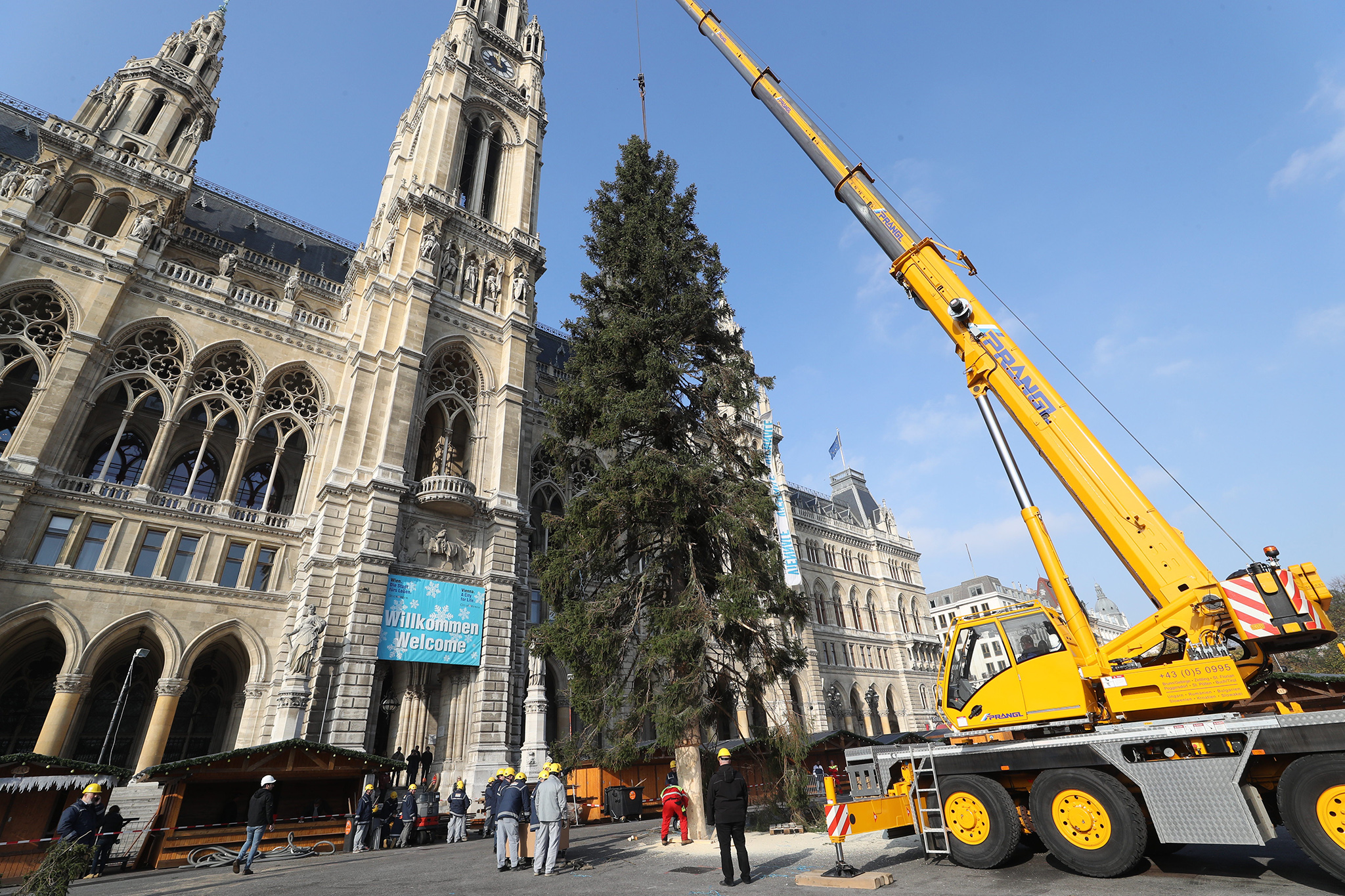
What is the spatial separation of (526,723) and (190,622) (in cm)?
1100

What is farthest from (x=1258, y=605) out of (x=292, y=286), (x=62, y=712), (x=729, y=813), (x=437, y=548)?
(x=292, y=286)

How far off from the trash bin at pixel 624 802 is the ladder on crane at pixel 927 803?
39.2 feet

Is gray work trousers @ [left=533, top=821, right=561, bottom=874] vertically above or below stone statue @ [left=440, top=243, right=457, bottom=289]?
below

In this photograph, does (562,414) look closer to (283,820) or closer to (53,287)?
(283,820)

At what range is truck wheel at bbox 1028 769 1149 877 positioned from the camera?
6.48 metres

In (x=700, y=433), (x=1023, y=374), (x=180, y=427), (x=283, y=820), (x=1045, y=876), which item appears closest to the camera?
(x=1045, y=876)

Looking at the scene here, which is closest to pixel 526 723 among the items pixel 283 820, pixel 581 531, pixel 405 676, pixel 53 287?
pixel 405 676

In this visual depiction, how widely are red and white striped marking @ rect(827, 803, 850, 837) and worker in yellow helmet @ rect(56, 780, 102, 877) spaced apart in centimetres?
1061

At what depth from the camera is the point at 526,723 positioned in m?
21.1

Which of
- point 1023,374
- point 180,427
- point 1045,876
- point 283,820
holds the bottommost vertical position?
point 1045,876

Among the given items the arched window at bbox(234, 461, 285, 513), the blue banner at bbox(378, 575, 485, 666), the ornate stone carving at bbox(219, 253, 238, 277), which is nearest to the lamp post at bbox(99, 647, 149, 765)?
the arched window at bbox(234, 461, 285, 513)

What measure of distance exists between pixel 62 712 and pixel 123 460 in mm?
9882

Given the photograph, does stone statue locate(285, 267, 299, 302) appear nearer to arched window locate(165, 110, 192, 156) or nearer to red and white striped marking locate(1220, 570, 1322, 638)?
arched window locate(165, 110, 192, 156)

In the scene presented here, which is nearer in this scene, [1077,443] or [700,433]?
[1077,443]
